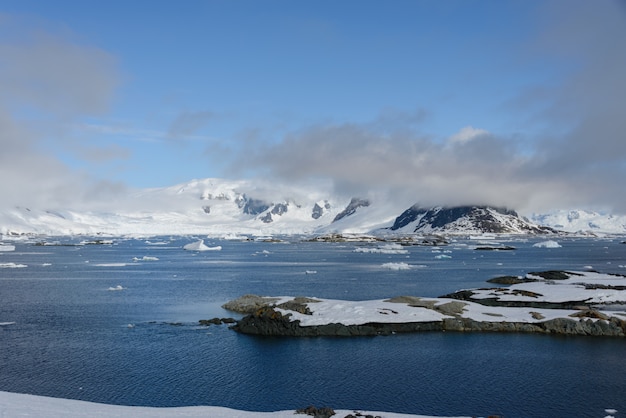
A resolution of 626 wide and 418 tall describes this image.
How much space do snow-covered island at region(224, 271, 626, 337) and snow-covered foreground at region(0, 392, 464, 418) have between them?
1831cm

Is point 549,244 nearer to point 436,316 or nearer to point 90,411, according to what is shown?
point 436,316

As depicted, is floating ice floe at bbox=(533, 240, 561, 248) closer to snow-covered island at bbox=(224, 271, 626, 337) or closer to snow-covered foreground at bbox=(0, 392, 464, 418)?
snow-covered island at bbox=(224, 271, 626, 337)

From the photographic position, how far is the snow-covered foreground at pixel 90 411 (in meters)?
→ 20.4

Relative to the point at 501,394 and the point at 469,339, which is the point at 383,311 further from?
the point at 501,394

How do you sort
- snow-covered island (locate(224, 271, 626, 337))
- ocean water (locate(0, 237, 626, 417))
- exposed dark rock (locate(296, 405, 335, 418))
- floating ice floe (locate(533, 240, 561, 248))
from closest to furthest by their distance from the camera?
exposed dark rock (locate(296, 405, 335, 418))
ocean water (locate(0, 237, 626, 417))
snow-covered island (locate(224, 271, 626, 337))
floating ice floe (locate(533, 240, 561, 248))

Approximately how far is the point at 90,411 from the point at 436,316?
2873cm

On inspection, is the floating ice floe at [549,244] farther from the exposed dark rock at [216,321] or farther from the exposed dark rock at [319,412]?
the exposed dark rock at [319,412]

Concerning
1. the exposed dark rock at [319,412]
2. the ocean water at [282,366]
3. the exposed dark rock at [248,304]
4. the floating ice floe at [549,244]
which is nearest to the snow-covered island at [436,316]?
the exposed dark rock at [248,304]

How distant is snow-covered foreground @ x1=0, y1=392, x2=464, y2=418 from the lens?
20.4m

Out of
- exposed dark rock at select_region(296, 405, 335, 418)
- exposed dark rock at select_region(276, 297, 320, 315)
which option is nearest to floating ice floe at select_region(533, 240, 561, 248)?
exposed dark rock at select_region(276, 297, 320, 315)

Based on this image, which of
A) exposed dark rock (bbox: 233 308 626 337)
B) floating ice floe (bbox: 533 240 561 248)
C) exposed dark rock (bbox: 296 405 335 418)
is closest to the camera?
exposed dark rock (bbox: 296 405 335 418)

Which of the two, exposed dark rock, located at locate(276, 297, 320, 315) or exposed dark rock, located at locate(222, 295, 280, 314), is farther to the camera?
exposed dark rock, located at locate(222, 295, 280, 314)

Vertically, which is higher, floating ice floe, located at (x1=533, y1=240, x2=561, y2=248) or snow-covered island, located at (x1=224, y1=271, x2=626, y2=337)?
floating ice floe, located at (x1=533, y1=240, x2=561, y2=248)

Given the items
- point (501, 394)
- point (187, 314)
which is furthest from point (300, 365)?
point (187, 314)
